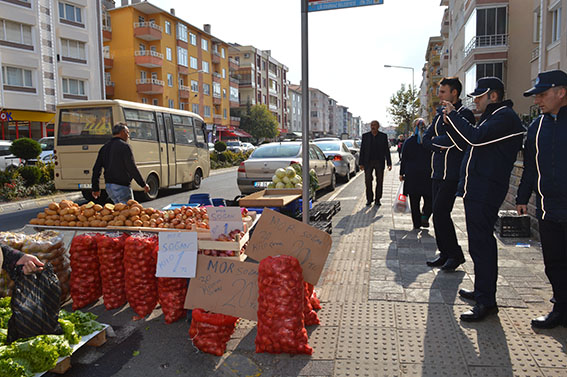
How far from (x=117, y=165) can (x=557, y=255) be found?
19.2ft

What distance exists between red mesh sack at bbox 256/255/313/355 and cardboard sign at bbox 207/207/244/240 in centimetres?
66

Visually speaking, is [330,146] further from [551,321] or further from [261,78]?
[261,78]

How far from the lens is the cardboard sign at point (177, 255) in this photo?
3.72 m

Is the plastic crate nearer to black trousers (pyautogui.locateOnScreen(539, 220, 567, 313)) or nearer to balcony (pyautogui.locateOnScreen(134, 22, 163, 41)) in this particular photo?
black trousers (pyautogui.locateOnScreen(539, 220, 567, 313))

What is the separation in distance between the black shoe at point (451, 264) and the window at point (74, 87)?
39.7 metres

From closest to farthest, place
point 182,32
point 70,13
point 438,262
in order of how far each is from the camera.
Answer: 1. point 438,262
2. point 70,13
3. point 182,32

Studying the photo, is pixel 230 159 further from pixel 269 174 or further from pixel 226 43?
pixel 226 43

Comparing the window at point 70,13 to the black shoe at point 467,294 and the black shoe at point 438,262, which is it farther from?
the black shoe at point 467,294

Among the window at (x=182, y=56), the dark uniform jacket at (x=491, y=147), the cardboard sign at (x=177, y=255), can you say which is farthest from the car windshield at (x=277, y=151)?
the window at (x=182, y=56)

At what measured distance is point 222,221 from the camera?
12.9 feet

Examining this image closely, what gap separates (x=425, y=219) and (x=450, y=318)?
405 cm

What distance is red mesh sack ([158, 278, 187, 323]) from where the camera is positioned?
13.1ft

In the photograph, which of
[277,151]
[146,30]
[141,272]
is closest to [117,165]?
[141,272]

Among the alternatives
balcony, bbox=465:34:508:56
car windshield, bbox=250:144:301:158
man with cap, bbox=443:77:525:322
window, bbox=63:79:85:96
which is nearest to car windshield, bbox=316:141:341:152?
car windshield, bbox=250:144:301:158
